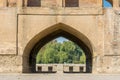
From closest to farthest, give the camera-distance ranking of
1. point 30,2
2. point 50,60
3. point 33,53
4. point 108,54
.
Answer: point 108,54
point 30,2
point 33,53
point 50,60

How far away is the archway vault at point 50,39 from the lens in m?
17.1

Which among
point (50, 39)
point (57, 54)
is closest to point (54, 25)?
point (50, 39)

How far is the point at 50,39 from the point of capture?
68.7 feet

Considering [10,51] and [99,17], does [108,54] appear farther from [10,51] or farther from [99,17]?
[10,51]

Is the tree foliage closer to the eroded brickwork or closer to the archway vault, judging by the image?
the archway vault

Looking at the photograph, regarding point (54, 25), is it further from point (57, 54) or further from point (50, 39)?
point (57, 54)

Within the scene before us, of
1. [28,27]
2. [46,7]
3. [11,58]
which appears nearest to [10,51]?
[11,58]

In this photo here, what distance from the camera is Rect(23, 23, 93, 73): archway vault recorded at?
17141 millimetres

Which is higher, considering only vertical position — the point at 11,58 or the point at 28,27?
the point at 28,27

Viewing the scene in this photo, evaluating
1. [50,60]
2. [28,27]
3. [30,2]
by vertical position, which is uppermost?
[30,2]

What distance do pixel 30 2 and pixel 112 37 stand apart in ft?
15.2

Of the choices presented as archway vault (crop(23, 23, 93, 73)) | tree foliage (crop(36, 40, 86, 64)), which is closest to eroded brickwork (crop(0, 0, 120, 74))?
archway vault (crop(23, 23, 93, 73))

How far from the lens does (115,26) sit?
54.0 ft

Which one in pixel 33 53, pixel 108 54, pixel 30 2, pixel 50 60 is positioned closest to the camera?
pixel 108 54
